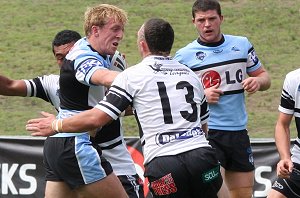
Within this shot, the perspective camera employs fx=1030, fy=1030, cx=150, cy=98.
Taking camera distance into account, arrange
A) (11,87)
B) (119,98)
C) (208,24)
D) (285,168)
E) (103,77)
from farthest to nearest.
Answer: (208,24) → (11,87) → (285,168) → (103,77) → (119,98)

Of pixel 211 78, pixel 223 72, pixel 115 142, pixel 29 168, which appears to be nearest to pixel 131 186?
pixel 115 142

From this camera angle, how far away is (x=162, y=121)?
7.32m

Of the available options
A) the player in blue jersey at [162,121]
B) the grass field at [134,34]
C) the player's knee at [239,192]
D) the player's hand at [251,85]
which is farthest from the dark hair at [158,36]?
the grass field at [134,34]

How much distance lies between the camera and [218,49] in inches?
371

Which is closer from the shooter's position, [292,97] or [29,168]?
[292,97]

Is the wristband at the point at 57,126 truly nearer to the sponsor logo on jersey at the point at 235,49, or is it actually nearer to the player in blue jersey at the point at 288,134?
the player in blue jersey at the point at 288,134

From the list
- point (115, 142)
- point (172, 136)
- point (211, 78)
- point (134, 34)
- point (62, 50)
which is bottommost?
point (134, 34)

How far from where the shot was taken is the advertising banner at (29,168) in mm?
11422

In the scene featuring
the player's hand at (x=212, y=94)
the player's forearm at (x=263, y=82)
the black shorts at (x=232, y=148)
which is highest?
the player's hand at (x=212, y=94)

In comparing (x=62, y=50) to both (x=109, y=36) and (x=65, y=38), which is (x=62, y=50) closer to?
(x=65, y=38)

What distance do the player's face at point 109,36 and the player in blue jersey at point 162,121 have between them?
92cm

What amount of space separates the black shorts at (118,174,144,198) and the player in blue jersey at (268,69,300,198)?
1221 millimetres

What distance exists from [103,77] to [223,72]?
182cm

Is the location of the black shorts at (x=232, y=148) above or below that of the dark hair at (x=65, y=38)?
below
